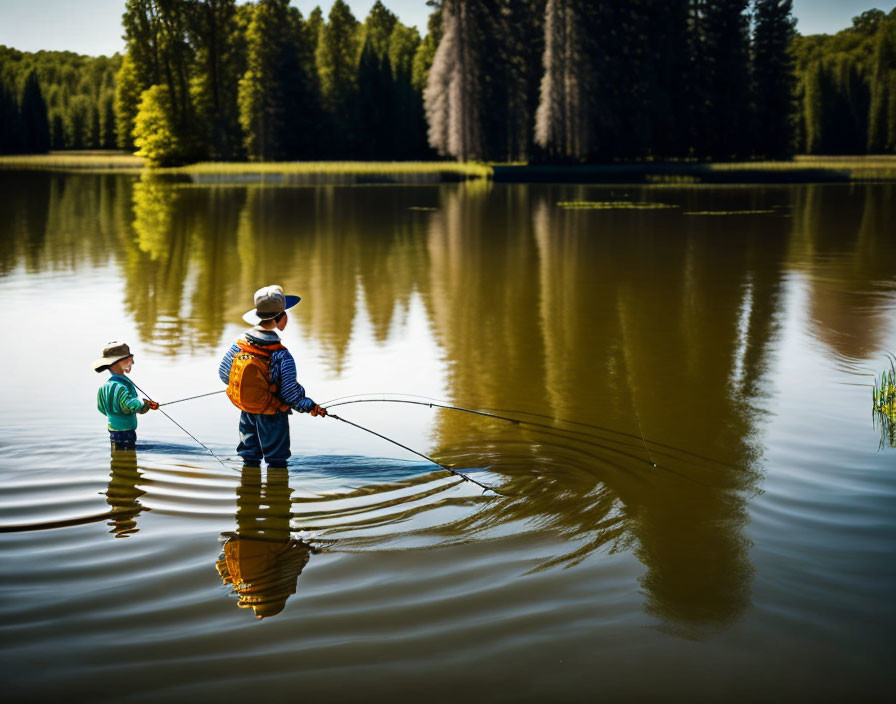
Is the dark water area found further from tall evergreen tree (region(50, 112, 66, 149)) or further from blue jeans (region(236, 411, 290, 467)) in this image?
tall evergreen tree (region(50, 112, 66, 149))

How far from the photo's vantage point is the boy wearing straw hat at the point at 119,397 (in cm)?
735

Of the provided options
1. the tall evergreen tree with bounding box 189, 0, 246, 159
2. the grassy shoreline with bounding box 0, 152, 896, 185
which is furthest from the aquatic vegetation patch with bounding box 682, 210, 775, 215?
the tall evergreen tree with bounding box 189, 0, 246, 159

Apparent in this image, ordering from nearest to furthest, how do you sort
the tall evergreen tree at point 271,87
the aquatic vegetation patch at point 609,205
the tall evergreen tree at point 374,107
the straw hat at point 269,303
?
the straw hat at point 269,303 < the aquatic vegetation patch at point 609,205 < the tall evergreen tree at point 271,87 < the tall evergreen tree at point 374,107

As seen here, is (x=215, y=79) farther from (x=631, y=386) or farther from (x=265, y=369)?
(x=265, y=369)

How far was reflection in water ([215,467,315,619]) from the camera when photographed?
543 centimetres

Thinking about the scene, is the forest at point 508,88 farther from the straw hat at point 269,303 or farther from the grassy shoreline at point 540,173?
the straw hat at point 269,303

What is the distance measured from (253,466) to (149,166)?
7307 cm

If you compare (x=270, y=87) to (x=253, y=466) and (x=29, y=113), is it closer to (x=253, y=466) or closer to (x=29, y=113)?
(x=29, y=113)

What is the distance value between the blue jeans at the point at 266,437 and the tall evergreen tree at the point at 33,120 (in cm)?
12801

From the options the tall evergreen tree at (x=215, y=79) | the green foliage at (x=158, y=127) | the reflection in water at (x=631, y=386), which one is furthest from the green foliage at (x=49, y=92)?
the reflection in water at (x=631, y=386)

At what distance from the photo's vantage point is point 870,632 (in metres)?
5.00

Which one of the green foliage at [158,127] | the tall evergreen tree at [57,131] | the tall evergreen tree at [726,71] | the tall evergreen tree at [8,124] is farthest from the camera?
the tall evergreen tree at [57,131]

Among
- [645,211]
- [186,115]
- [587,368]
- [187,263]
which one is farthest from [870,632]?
[186,115]

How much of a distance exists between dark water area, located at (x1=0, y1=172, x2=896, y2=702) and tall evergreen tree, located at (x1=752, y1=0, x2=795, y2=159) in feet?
185
